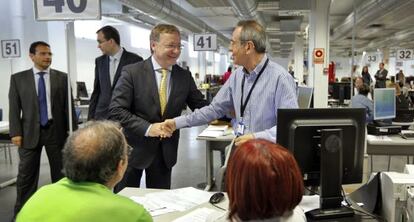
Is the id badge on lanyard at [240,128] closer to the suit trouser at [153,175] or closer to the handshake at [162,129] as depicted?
the handshake at [162,129]

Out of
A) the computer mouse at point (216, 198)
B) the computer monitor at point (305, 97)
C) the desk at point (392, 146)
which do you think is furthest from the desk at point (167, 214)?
the desk at point (392, 146)

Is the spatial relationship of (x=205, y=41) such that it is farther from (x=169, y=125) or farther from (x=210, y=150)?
(x=169, y=125)

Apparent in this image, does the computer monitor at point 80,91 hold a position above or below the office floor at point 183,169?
above

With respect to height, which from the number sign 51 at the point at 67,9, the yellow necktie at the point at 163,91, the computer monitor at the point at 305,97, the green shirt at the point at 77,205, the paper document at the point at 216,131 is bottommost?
the paper document at the point at 216,131

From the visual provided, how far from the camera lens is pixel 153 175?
272cm

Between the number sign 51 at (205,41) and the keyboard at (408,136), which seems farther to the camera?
the number sign 51 at (205,41)

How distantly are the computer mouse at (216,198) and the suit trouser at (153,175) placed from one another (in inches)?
25.6

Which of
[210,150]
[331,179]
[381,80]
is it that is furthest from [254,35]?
[381,80]

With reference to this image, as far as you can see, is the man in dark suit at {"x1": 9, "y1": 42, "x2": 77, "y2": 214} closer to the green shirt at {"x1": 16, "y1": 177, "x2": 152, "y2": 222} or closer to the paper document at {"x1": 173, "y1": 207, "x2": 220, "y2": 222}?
the paper document at {"x1": 173, "y1": 207, "x2": 220, "y2": 222}

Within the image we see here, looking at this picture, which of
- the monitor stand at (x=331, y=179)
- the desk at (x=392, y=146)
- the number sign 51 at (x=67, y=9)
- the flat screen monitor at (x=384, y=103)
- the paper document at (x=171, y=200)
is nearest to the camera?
the monitor stand at (x=331, y=179)

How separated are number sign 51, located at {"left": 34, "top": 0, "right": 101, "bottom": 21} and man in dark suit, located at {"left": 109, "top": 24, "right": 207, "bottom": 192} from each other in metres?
1.04

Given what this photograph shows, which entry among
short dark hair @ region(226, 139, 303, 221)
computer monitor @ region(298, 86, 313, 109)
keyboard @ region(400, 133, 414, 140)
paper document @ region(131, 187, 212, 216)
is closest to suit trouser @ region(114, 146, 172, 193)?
paper document @ region(131, 187, 212, 216)

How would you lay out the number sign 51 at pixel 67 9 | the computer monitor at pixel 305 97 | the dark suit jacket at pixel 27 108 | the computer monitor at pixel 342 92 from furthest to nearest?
the computer monitor at pixel 342 92, the computer monitor at pixel 305 97, the dark suit jacket at pixel 27 108, the number sign 51 at pixel 67 9

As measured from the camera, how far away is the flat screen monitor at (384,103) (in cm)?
464
